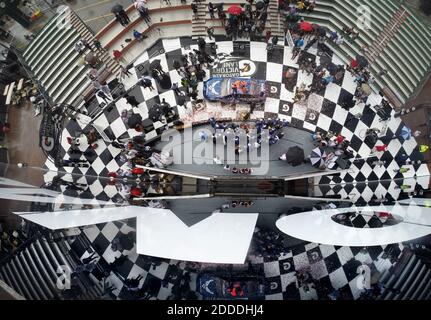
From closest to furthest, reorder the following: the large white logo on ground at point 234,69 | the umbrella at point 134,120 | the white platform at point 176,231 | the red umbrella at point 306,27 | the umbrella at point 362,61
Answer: the white platform at point 176,231 < the red umbrella at point 306,27 < the umbrella at point 134,120 < the umbrella at point 362,61 < the large white logo on ground at point 234,69

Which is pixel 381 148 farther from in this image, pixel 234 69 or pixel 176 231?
pixel 176 231

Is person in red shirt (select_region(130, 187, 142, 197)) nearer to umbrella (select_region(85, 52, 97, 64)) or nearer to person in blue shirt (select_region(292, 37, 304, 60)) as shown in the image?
umbrella (select_region(85, 52, 97, 64))

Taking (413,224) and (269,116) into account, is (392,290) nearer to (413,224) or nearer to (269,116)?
(413,224)

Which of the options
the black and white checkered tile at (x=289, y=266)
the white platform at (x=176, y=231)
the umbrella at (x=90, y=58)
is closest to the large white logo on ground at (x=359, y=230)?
the black and white checkered tile at (x=289, y=266)

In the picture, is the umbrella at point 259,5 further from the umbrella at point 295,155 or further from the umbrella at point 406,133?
the umbrella at point 406,133
